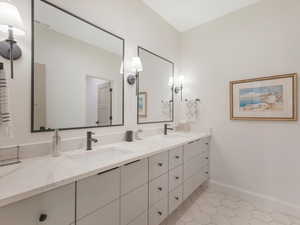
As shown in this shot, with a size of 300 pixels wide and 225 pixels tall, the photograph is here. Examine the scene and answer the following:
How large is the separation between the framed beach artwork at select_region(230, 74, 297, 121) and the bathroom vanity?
3.69 feet

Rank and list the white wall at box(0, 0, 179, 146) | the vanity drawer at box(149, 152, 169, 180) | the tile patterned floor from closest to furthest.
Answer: the white wall at box(0, 0, 179, 146)
the vanity drawer at box(149, 152, 169, 180)
the tile patterned floor

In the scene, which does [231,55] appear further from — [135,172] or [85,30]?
[135,172]

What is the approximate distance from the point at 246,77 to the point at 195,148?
1.26 meters

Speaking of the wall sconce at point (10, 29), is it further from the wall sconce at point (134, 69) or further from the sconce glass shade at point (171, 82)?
the sconce glass shade at point (171, 82)

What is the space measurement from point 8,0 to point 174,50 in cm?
225

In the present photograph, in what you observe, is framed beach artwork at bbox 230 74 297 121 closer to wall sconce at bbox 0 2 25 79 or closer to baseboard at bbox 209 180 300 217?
baseboard at bbox 209 180 300 217

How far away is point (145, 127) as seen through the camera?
213 centimetres

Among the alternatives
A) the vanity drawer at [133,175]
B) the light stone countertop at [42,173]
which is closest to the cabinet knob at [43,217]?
the light stone countertop at [42,173]

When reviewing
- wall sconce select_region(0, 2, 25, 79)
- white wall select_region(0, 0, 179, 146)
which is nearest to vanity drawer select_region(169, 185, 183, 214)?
white wall select_region(0, 0, 179, 146)

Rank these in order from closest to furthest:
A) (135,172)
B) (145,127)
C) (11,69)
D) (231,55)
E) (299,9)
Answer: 1. (11,69)
2. (135,172)
3. (299,9)
4. (145,127)
5. (231,55)

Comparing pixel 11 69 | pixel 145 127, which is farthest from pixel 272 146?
pixel 11 69

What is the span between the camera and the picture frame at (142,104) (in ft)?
6.70

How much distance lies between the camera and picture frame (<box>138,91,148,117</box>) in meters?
2.04

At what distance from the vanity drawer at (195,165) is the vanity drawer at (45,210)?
4.47 ft
